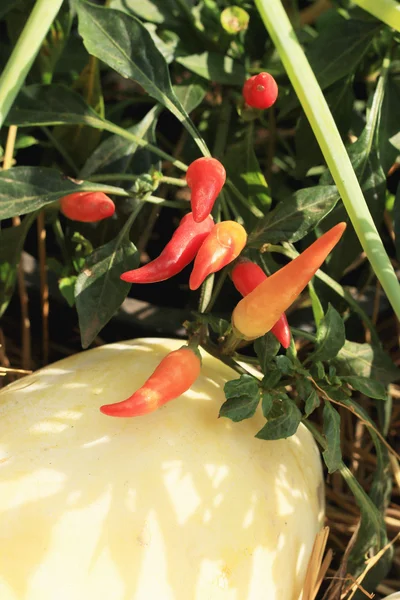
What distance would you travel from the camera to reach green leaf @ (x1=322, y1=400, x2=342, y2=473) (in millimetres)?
708

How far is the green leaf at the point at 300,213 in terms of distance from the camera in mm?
754

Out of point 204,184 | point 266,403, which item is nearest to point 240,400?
point 266,403

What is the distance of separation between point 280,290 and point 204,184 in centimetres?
15

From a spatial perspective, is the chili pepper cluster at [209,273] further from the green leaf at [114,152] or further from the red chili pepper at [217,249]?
the green leaf at [114,152]

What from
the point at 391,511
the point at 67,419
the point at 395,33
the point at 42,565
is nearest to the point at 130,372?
the point at 67,419

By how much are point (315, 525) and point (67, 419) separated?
32 centimetres

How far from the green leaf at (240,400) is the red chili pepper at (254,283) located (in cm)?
6

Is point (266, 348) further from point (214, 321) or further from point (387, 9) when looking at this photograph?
point (387, 9)

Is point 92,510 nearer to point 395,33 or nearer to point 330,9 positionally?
point 395,33

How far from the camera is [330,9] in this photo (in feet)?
3.77

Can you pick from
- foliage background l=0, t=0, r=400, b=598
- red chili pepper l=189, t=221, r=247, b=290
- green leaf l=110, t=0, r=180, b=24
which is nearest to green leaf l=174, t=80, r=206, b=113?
foliage background l=0, t=0, r=400, b=598

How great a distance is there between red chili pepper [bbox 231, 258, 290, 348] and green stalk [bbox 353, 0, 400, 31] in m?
0.33

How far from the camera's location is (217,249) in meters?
0.69

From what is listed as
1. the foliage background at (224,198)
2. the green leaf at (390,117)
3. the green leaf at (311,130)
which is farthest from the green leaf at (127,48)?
the green leaf at (390,117)
